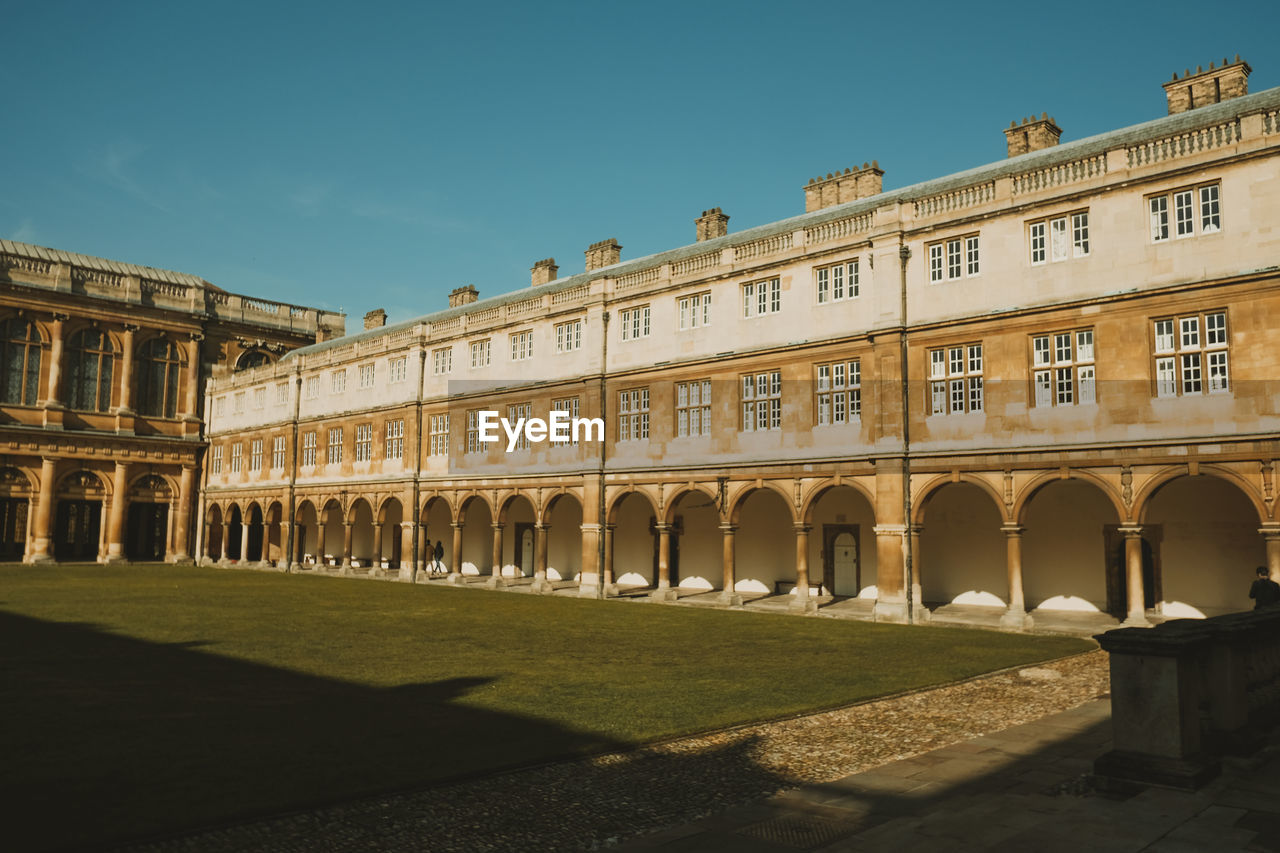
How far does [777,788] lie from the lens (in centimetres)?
867

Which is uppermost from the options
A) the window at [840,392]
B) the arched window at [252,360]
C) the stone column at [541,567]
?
the arched window at [252,360]

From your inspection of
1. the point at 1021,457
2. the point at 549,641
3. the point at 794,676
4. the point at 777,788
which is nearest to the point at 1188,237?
the point at 1021,457

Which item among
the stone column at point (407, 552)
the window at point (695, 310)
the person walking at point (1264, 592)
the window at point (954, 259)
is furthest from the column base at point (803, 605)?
the stone column at point (407, 552)

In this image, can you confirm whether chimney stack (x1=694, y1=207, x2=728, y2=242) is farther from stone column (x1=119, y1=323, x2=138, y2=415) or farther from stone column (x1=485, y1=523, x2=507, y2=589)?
stone column (x1=119, y1=323, x2=138, y2=415)

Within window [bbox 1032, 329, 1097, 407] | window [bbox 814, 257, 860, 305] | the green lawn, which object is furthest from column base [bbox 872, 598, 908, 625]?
window [bbox 814, 257, 860, 305]

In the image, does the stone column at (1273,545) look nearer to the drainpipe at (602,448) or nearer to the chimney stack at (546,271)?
the drainpipe at (602,448)

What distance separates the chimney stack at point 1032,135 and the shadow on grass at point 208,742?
24.1 metres

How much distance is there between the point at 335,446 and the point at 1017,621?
35.4m

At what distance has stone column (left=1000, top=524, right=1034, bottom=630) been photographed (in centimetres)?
2278

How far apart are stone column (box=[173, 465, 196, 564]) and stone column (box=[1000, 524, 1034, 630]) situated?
48.1m

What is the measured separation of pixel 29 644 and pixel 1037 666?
18.0 m

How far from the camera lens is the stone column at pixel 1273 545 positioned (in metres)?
19.6

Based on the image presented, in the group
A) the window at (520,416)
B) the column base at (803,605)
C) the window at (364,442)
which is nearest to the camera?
the column base at (803,605)

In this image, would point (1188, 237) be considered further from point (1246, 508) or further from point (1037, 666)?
point (1037, 666)
